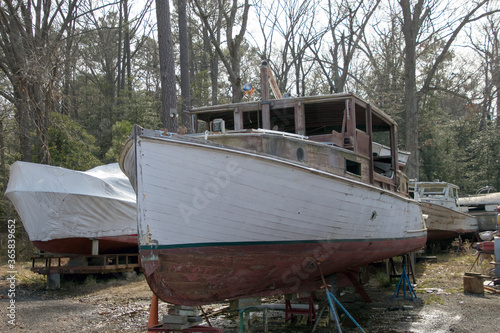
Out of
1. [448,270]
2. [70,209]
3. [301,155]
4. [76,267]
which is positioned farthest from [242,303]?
Result: [448,270]

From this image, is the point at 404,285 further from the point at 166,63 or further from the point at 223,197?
the point at 166,63

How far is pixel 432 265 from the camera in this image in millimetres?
12367

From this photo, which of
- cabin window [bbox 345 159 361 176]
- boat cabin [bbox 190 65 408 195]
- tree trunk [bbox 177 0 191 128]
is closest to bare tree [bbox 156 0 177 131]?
tree trunk [bbox 177 0 191 128]

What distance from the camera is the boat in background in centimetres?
479

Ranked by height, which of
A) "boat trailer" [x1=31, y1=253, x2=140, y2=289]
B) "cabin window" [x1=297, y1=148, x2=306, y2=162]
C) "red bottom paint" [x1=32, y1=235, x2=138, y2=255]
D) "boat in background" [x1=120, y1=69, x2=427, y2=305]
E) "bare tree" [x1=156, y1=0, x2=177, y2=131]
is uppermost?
"bare tree" [x1=156, y1=0, x2=177, y2=131]

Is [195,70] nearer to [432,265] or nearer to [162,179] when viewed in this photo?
[432,265]

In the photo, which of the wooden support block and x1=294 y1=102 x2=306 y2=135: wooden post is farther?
x1=294 y1=102 x2=306 y2=135: wooden post

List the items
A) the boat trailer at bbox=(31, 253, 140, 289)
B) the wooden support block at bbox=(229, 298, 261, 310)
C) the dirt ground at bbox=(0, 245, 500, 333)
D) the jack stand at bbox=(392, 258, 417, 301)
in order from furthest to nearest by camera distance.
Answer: the boat trailer at bbox=(31, 253, 140, 289)
the jack stand at bbox=(392, 258, 417, 301)
the dirt ground at bbox=(0, 245, 500, 333)
the wooden support block at bbox=(229, 298, 261, 310)

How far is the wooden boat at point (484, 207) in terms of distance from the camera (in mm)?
15820

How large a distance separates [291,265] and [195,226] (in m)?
1.45

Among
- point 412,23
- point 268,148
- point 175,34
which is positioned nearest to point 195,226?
point 268,148

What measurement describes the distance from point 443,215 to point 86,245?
10.0 meters

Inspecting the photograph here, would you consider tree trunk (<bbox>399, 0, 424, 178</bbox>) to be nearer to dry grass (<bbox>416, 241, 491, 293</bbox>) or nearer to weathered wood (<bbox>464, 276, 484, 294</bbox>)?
dry grass (<bbox>416, 241, 491, 293</bbox>)

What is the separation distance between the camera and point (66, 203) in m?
9.86
